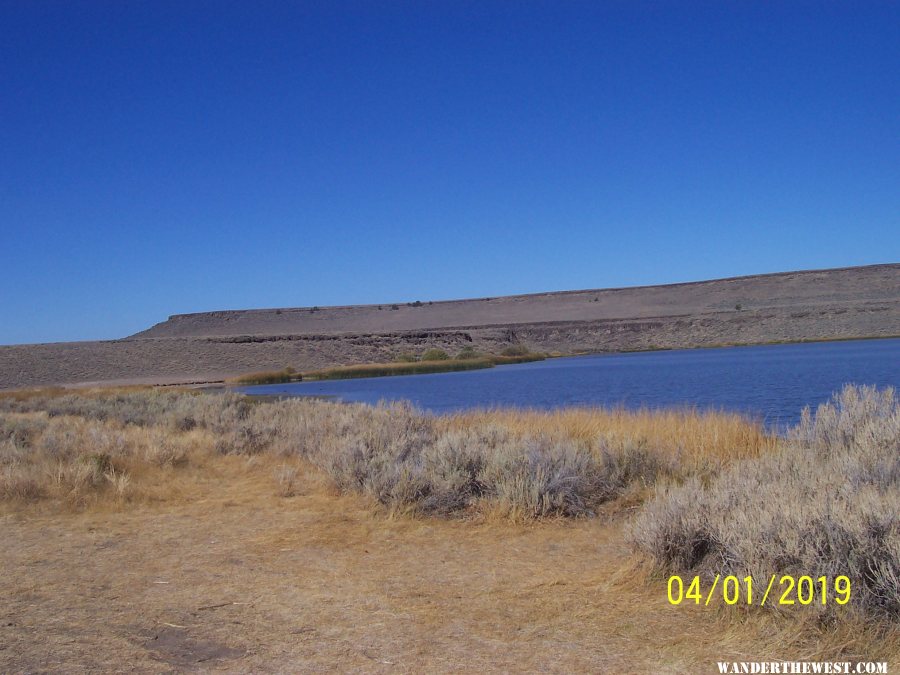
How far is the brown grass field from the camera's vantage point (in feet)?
14.3

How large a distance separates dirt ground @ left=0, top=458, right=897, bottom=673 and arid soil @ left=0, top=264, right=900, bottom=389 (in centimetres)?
4126

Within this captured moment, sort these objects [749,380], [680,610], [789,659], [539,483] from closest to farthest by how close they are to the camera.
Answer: [789,659], [680,610], [539,483], [749,380]

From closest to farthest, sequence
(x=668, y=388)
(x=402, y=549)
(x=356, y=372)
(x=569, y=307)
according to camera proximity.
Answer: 1. (x=402, y=549)
2. (x=668, y=388)
3. (x=356, y=372)
4. (x=569, y=307)

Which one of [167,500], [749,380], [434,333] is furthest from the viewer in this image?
[434,333]

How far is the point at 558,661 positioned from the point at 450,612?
3.48ft

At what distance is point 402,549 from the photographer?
6867 mm

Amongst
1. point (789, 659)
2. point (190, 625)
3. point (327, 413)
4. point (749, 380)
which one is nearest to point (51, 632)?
point (190, 625)

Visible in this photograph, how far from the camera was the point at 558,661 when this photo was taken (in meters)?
4.20

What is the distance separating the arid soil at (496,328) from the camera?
171 ft

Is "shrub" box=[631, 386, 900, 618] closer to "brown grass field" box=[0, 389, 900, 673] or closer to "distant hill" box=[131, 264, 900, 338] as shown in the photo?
"brown grass field" box=[0, 389, 900, 673]

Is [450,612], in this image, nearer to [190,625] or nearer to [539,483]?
[190,625]
